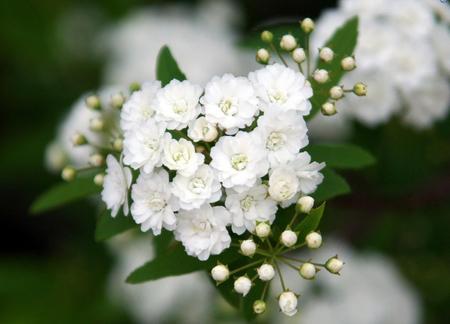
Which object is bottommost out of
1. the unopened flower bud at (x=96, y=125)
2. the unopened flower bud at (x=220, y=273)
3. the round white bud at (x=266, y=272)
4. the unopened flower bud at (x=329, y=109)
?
the round white bud at (x=266, y=272)

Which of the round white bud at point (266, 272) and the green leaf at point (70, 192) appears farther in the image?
the green leaf at point (70, 192)

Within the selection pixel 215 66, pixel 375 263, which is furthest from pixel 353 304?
pixel 215 66

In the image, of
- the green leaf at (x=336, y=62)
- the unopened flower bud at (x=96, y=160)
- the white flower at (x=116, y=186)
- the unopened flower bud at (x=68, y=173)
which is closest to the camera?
the white flower at (x=116, y=186)

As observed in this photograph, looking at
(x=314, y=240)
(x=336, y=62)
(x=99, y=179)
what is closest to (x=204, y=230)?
(x=314, y=240)

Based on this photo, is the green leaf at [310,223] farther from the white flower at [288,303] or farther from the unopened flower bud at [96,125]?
the unopened flower bud at [96,125]

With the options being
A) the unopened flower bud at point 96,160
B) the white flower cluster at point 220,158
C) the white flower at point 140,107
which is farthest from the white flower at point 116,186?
the unopened flower bud at point 96,160

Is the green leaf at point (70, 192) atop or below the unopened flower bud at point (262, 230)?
below

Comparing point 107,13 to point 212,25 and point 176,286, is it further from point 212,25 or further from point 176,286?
point 176,286
